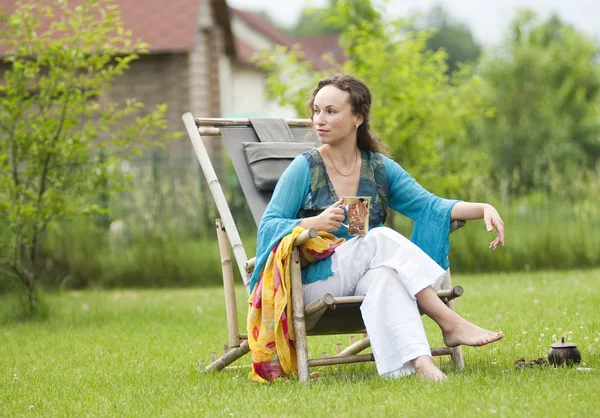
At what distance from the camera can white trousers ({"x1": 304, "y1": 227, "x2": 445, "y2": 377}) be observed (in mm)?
4160

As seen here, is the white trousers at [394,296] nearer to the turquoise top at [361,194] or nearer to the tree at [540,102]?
the turquoise top at [361,194]

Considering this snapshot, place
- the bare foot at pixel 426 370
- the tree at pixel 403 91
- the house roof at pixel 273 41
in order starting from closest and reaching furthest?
the bare foot at pixel 426 370
the tree at pixel 403 91
the house roof at pixel 273 41

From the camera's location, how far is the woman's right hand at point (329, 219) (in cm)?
422

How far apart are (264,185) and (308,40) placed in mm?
58588

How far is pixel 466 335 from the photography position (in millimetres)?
4293

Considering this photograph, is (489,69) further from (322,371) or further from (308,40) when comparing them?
(308,40)

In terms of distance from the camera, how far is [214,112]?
57.2 ft

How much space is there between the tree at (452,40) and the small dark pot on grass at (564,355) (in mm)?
76332

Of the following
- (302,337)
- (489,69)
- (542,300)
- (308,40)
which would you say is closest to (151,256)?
(542,300)

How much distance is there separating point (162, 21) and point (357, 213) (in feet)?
42.1

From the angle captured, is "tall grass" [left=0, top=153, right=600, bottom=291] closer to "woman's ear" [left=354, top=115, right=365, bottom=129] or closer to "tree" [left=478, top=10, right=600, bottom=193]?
"woman's ear" [left=354, top=115, right=365, bottom=129]

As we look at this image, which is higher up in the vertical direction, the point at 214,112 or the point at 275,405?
the point at 214,112

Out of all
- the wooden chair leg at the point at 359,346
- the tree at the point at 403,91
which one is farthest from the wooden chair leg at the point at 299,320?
the tree at the point at 403,91

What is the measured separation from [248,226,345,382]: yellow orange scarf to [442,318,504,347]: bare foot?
66cm
